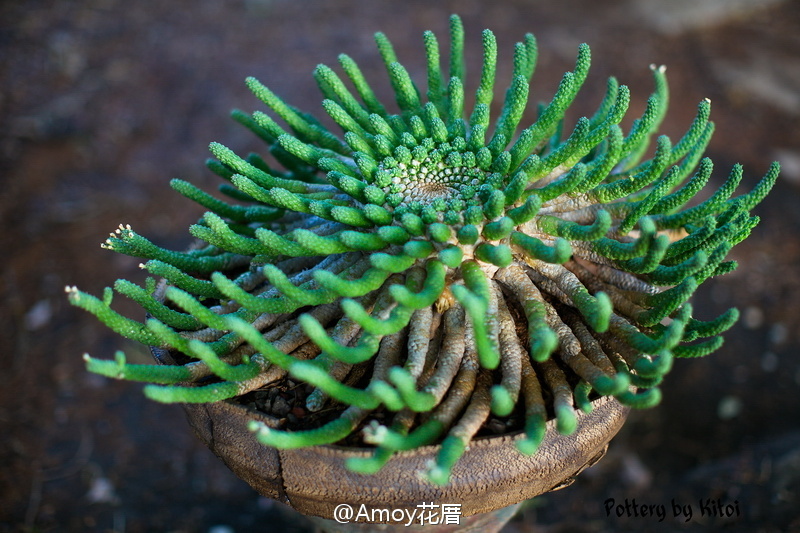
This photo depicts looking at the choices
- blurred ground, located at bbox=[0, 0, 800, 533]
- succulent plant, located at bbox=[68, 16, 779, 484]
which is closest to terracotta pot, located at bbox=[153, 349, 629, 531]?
succulent plant, located at bbox=[68, 16, 779, 484]

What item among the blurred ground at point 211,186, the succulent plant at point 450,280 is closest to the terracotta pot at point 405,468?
the succulent plant at point 450,280

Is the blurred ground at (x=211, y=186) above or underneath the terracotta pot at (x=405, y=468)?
underneath

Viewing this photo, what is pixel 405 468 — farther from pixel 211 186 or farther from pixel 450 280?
pixel 211 186

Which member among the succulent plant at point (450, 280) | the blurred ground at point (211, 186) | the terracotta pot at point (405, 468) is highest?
the succulent plant at point (450, 280)

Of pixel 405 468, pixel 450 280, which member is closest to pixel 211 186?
pixel 450 280

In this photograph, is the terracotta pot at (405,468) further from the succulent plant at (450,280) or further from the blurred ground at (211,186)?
the blurred ground at (211,186)

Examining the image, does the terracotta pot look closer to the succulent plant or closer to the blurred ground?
the succulent plant

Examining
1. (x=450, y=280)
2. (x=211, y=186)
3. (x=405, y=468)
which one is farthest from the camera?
(x=211, y=186)
